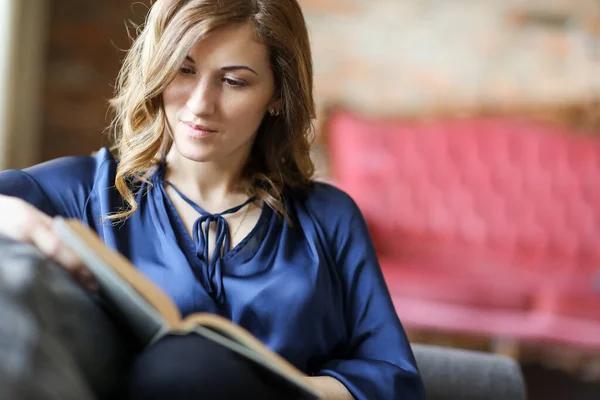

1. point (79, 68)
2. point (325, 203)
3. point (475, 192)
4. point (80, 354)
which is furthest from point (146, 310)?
point (79, 68)

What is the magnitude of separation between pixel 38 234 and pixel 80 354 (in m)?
0.21

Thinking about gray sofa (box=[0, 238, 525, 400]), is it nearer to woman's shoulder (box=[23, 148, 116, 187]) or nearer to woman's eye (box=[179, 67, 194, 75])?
woman's shoulder (box=[23, 148, 116, 187])

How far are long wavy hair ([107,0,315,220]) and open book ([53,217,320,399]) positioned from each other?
1.29 feet

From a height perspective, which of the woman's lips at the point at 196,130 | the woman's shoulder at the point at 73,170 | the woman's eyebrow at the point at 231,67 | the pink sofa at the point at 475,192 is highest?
the woman's eyebrow at the point at 231,67

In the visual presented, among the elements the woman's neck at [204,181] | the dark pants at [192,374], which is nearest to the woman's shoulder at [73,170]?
the woman's neck at [204,181]

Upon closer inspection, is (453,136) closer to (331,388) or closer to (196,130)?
(196,130)

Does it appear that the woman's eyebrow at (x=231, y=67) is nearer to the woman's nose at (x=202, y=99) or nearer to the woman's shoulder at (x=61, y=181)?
the woman's nose at (x=202, y=99)

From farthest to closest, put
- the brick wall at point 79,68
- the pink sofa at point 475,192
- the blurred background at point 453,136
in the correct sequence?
the brick wall at point 79,68 < the pink sofa at point 475,192 < the blurred background at point 453,136

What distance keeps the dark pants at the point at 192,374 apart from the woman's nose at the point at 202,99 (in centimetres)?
48

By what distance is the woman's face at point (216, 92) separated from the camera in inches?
50.6

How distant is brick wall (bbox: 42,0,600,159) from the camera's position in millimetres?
3785

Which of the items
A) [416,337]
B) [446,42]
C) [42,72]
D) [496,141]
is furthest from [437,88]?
[42,72]

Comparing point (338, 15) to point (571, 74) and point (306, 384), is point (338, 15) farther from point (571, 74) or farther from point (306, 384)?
point (306, 384)

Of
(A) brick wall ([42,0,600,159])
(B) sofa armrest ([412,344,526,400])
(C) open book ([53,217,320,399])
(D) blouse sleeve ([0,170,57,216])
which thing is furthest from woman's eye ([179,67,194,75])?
(A) brick wall ([42,0,600,159])
